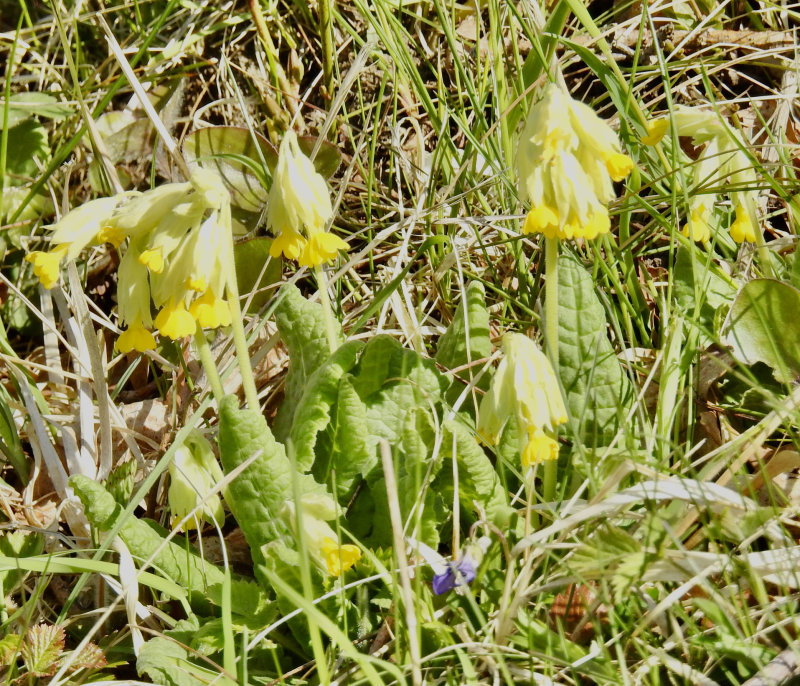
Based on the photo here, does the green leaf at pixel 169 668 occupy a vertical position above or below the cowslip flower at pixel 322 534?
below

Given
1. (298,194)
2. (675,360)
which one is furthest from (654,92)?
(298,194)

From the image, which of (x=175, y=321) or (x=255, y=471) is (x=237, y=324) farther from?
(x=255, y=471)

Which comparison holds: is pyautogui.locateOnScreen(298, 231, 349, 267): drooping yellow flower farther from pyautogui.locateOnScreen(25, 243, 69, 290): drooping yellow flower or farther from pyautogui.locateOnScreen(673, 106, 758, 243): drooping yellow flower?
pyautogui.locateOnScreen(673, 106, 758, 243): drooping yellow flower

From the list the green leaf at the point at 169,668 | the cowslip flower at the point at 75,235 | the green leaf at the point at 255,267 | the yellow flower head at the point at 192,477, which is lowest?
the green leaf at the point at 169,668

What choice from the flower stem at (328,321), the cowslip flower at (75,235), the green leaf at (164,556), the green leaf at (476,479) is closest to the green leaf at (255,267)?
the flower stem at (328,321)

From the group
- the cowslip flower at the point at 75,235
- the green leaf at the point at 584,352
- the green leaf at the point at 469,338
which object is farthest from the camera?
the green leaf at the point at 469,338

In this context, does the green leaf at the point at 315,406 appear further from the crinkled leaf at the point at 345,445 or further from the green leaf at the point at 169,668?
the green leaf at the point at 169,668
